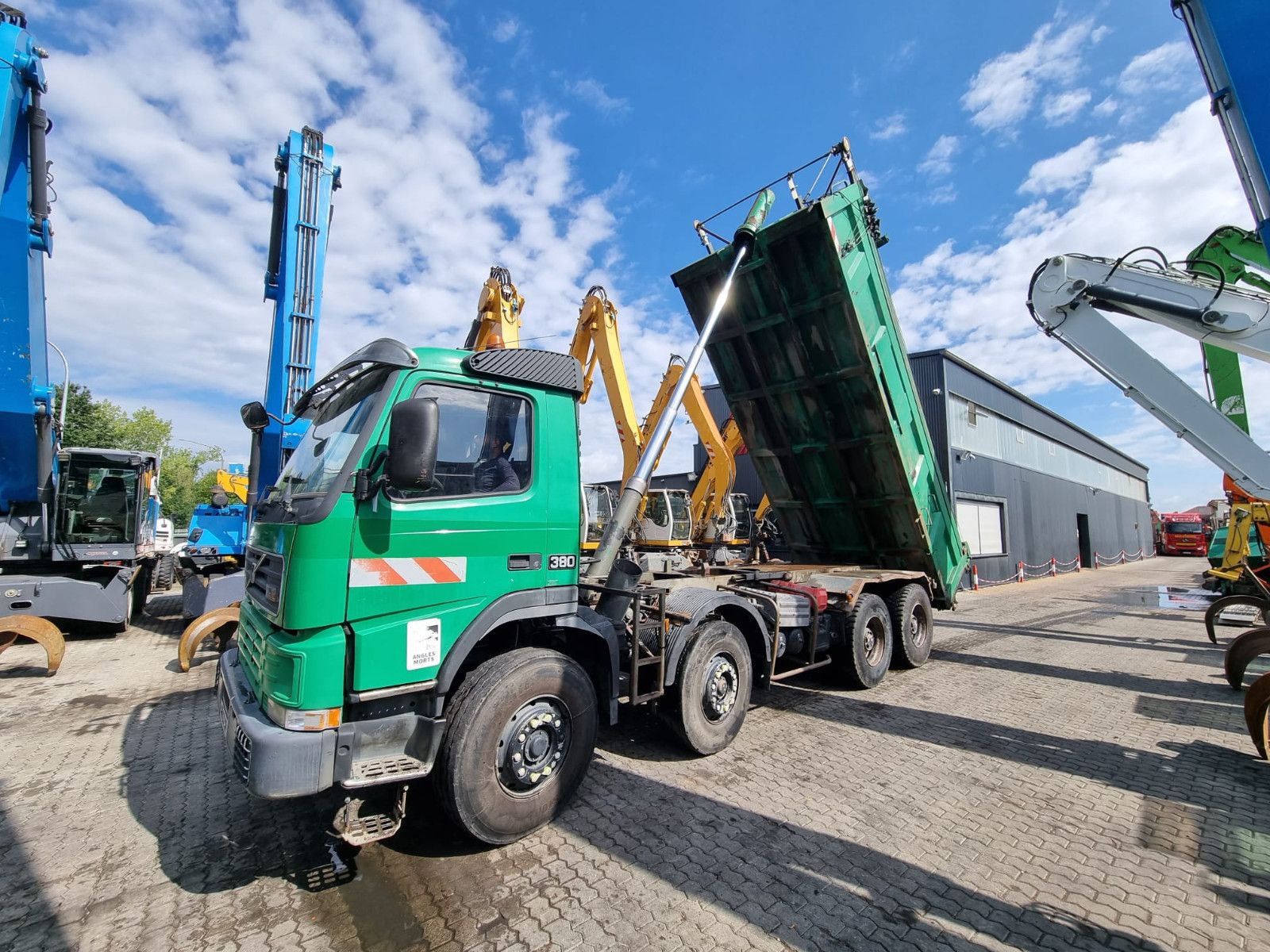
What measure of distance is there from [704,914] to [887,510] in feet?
18.0

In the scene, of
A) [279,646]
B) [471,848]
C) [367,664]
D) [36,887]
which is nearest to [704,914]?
[471,848]

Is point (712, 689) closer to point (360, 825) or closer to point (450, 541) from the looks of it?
point (450, 541)

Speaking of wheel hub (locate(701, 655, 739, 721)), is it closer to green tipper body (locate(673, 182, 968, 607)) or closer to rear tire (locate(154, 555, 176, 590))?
green tipper body (locate(673, 182, 968, 607))

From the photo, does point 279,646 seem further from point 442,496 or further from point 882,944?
point 882,944

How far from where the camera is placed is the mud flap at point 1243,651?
20.2 feet

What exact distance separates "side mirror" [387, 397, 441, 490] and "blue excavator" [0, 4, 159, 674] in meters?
6.54

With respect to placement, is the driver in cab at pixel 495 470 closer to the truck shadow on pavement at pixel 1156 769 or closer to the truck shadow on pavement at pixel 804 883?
the truck shadow on pavement at pixel 804 883

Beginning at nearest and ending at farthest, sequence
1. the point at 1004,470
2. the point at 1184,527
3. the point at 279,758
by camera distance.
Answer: the point at 279,758 < the point at 1004,470 < the point at 1184,527

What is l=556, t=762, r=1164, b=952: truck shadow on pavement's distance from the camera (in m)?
2.56

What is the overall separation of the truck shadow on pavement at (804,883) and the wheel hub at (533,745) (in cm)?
47

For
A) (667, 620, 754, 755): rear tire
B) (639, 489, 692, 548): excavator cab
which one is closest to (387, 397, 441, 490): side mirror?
(667, 620, 754, 755): rear tire

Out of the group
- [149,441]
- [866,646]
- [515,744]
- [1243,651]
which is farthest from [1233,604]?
[149,441]

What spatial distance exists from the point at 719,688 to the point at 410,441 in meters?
3.20

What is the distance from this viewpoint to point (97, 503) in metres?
9.23
